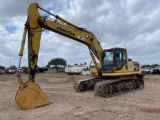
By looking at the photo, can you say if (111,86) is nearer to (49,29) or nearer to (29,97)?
(49,29)

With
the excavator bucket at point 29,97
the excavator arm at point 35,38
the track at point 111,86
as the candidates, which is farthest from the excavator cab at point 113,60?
the excavator bucket at point 29,97

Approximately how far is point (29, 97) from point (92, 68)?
7.02 meters

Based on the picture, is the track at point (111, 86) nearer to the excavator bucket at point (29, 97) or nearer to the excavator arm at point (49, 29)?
the excavator arm at point (49, 29)

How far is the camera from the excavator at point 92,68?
1026cm

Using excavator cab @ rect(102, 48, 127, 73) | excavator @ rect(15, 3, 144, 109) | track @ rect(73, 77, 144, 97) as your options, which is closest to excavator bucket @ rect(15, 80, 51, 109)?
excavator @ rect(15, 3, 144, 109)

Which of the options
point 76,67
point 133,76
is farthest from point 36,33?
point 76,67

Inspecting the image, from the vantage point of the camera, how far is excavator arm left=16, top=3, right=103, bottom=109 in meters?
9.98

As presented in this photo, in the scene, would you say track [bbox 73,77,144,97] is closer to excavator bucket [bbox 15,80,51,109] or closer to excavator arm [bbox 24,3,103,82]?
excavator arm [bbox 24,3,103,82]

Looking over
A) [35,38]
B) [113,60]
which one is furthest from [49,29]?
[113,60]

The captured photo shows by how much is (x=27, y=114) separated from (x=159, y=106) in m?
5.60

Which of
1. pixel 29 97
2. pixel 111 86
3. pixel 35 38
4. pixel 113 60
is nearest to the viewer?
pixel 29 97

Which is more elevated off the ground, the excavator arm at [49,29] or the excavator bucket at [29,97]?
the excavator arm at [49,29]

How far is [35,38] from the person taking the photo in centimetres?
1116

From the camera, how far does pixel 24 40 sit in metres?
10.7
